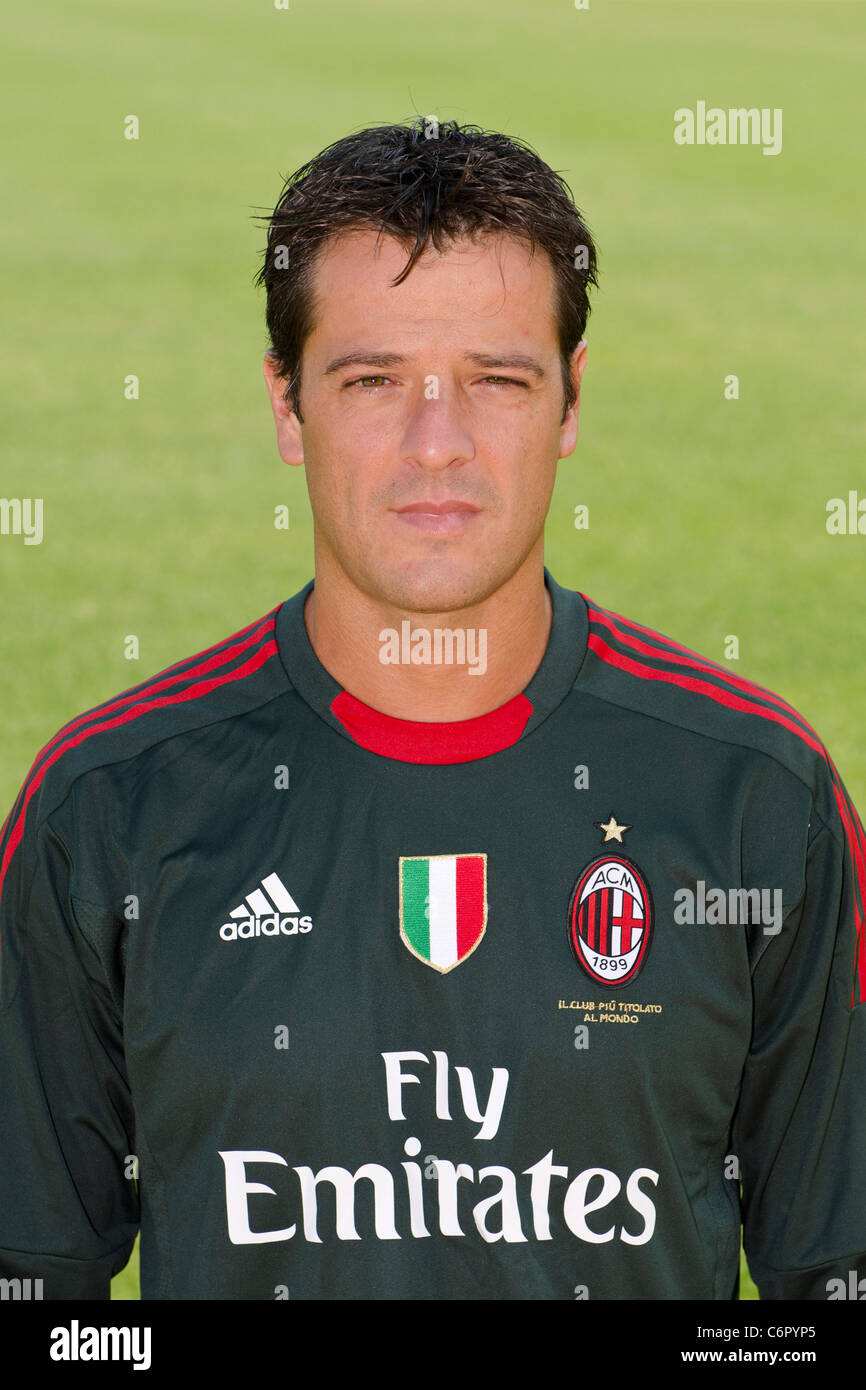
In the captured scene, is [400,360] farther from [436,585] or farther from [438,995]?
[438,995]

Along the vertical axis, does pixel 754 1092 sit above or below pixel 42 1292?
above

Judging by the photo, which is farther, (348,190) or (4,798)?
(4,798)

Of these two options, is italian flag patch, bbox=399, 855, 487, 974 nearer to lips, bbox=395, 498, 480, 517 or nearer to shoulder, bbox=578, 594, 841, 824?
shoulder, bbox=578, 594, 841, 824

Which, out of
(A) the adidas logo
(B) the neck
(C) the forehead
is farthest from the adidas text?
(C) the forehead

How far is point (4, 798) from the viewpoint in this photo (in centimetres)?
747

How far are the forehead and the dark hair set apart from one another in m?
0.02

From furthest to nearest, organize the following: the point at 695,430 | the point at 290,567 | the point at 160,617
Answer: the point at 695,430, the point at 290,567, the point at 160,617

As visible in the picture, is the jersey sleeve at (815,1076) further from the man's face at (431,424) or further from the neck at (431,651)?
the man's face at (431,424)

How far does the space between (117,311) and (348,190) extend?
14.9 metres

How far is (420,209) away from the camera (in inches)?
93.9

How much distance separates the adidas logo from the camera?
233 cm

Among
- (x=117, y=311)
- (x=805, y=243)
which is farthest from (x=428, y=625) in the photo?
(x=805, y=243)

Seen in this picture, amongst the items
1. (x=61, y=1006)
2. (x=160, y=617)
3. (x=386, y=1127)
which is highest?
(x=160, y=617)

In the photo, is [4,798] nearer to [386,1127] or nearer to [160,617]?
[160,617]
